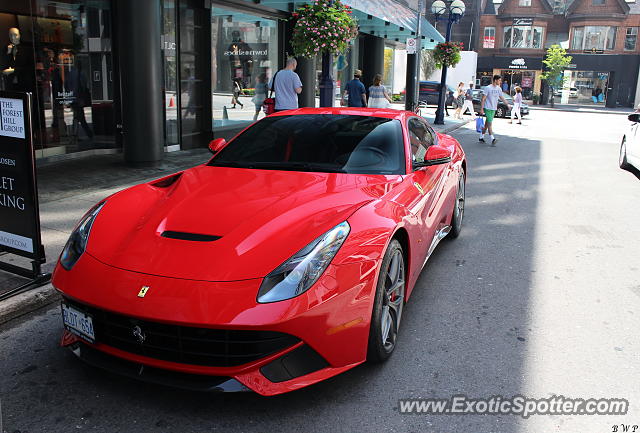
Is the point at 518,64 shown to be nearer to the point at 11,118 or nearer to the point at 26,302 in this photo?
the point at 11,118

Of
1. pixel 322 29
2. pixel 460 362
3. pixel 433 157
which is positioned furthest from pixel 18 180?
pixel 322 29

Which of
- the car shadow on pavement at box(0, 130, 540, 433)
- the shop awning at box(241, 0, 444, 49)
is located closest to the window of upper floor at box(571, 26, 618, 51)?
the shop awning at box(241, 0, 444, 49)

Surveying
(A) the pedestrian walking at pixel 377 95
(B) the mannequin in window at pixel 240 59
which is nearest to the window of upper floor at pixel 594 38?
(A) the pedestrian walking at pixel 377 95

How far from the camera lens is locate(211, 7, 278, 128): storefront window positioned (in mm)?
13492

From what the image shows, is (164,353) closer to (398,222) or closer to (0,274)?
(398,222)

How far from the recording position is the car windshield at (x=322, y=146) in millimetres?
4199

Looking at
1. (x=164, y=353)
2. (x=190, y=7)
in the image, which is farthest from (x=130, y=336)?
(x=190, y=7)

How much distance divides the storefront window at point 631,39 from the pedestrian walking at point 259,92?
50234 millimetres

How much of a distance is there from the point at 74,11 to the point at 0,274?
7465 millimetres

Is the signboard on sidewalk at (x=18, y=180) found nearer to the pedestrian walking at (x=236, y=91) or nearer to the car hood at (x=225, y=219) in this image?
the car hood at (x=225, y=219)

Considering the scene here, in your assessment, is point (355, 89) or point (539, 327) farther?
point (355, 89)

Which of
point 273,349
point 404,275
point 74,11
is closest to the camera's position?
point 273,349

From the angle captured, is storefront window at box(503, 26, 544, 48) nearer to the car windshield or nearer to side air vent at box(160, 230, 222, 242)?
the car windshield

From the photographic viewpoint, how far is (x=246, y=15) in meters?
14.4
